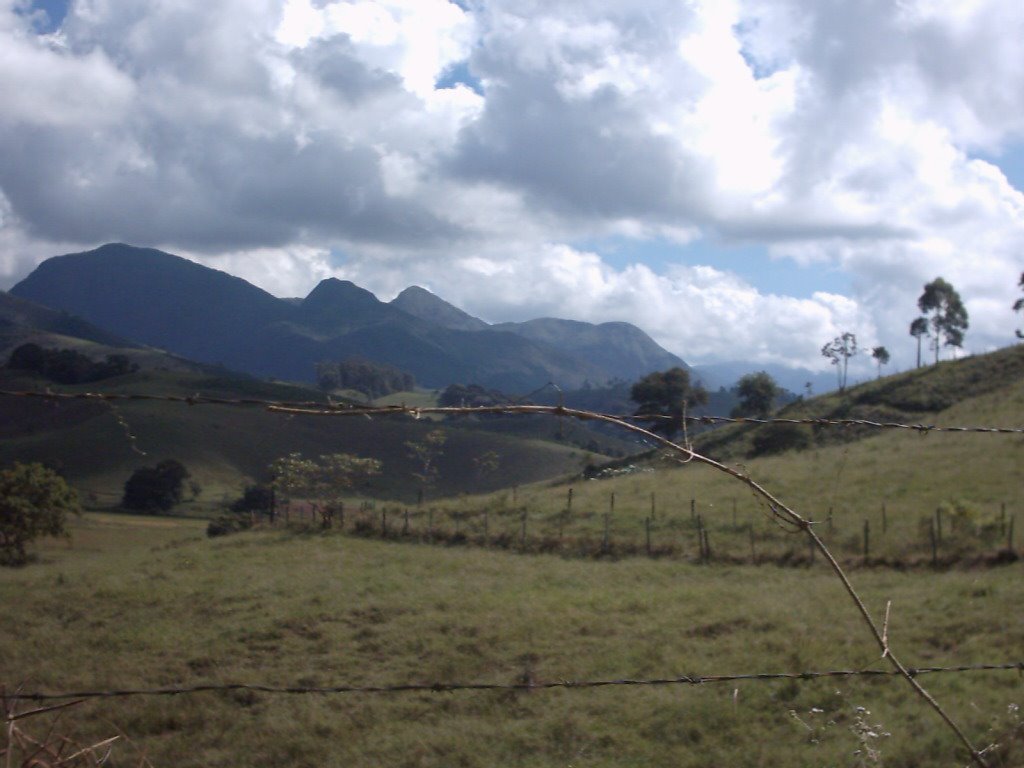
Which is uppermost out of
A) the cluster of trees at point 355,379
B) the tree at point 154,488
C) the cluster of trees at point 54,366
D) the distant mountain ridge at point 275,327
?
the distant mountain ridge at point 275,327

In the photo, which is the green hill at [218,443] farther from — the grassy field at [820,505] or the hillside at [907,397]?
the hillside at [907,397]

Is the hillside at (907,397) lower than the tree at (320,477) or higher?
higher

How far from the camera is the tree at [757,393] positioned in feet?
153

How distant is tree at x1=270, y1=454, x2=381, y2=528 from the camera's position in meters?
28.9

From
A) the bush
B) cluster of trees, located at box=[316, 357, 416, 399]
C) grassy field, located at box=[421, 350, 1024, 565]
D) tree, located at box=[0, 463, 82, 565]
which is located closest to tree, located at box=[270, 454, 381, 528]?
grassy field, located at box=[421, 350, 1024, 565]

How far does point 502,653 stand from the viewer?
42.5ft

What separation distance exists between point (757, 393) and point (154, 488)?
33.1 m

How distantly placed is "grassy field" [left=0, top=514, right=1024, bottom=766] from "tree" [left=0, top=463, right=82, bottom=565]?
2.53 ft

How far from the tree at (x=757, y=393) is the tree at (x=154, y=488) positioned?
30133 mm

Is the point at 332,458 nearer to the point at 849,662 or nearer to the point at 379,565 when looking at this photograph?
the point at 379,565

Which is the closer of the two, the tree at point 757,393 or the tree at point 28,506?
the tree at point 28,506

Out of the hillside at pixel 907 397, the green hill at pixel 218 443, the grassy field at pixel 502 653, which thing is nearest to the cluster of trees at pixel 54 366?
the green hill at pixel 218 443

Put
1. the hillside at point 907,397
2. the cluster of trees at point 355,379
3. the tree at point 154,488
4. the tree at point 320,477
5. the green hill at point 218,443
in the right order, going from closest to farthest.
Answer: the green hill at point 218,443 → the tree at point 154,488 → the tree at point 320,477 → the hillside at point 907,397 → the cluster of trees at point 355,379

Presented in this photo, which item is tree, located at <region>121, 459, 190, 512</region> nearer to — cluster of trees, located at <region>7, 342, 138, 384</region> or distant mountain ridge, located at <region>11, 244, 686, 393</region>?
cluster of trees, located at <region>7, 342, 138, 384</region>
